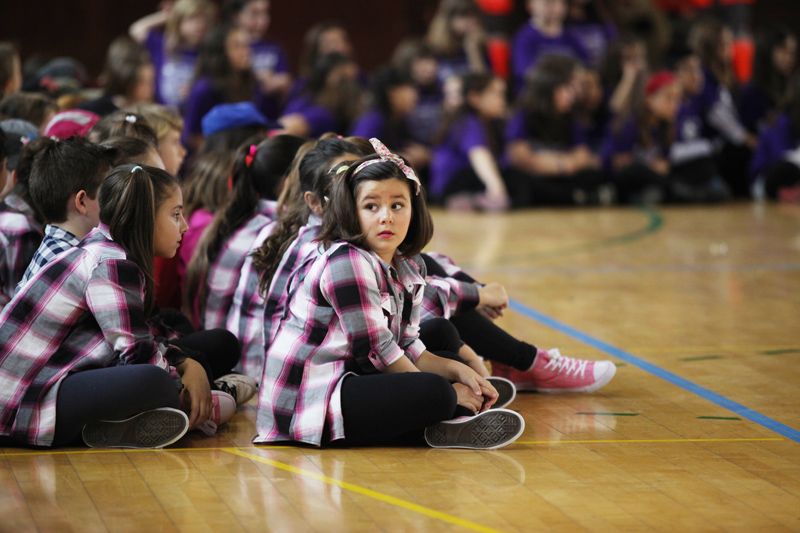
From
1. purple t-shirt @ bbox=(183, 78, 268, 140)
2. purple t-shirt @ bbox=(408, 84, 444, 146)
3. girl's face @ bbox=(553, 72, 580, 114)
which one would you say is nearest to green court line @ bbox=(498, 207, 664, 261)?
girl's face @ bbox=(553, 72, 580, 114)

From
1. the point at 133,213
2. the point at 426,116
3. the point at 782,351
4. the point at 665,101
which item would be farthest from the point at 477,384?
the point at 665,101

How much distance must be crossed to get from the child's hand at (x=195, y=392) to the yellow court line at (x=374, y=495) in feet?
0.40

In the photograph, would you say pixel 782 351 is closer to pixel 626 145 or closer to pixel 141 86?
pixel 141 86

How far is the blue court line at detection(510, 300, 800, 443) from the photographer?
9.45 ft

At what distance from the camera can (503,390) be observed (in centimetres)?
306

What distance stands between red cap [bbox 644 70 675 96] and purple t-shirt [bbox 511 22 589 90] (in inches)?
19.3

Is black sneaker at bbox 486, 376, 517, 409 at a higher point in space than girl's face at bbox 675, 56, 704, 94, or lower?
lower

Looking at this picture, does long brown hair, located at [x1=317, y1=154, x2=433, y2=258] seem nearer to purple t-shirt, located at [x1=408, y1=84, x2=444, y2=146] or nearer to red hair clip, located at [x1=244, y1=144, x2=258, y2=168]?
red hair clip, located at [x1=244, y1=144, x2=258, y2=168]

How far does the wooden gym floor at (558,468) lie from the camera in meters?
2.21

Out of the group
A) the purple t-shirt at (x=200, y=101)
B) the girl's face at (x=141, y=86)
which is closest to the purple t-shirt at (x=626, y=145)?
the purple t-shirt at (x=200, y=101)

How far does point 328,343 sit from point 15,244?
873 millimetres

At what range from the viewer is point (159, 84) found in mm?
7480

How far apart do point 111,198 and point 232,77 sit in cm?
397

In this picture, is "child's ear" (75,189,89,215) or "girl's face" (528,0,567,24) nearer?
"child's ear" (75,189,89,215)
